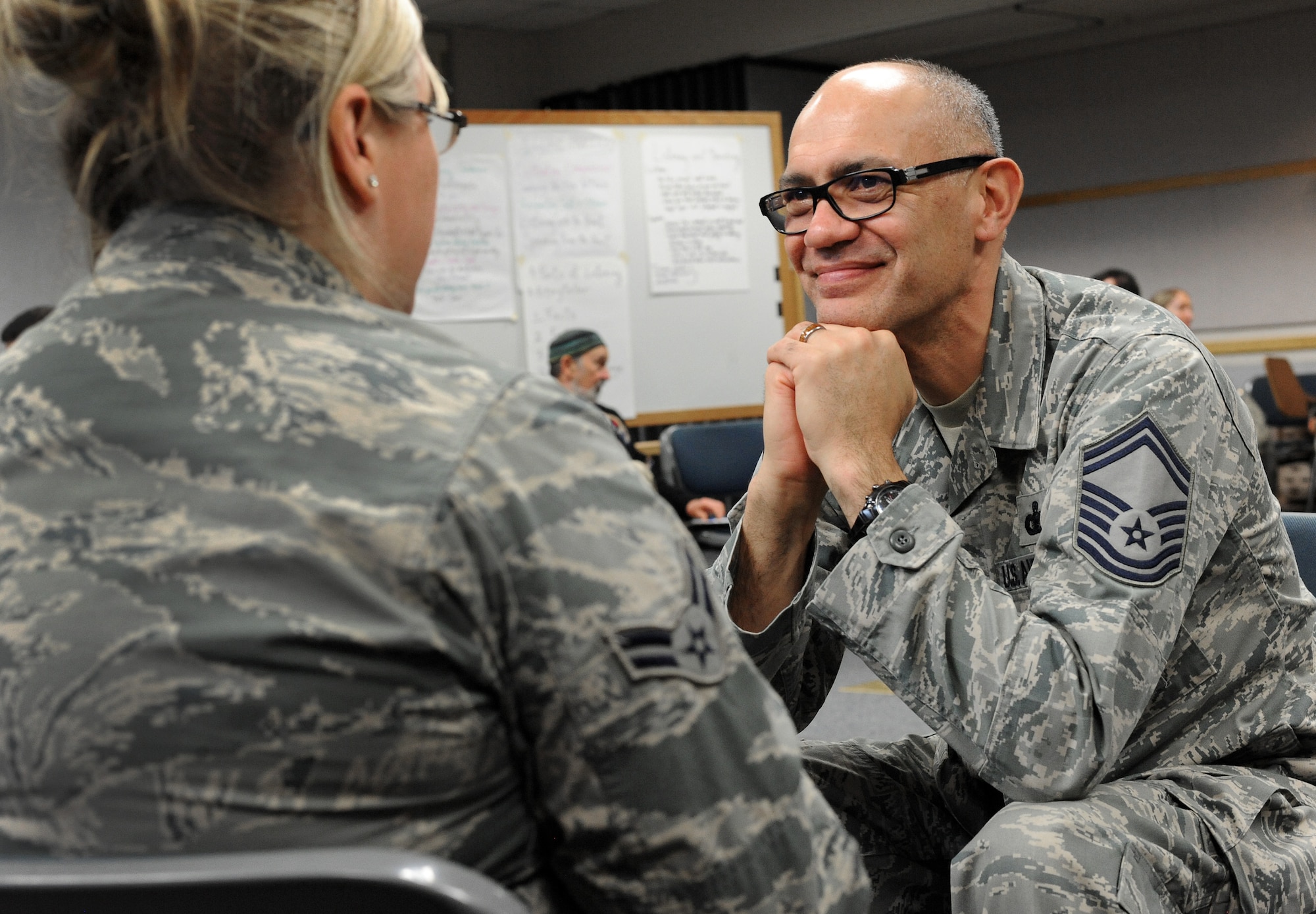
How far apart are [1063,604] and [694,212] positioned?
179 inches

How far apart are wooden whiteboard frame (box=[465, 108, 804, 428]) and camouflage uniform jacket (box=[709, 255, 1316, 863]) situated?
3.92 meters

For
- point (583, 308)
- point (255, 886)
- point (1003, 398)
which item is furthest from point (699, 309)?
point (255, 886)

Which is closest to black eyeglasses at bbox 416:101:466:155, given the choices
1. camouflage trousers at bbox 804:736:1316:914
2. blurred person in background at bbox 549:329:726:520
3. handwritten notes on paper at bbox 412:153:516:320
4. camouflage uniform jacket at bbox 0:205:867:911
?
camouflage uniform jacket at bbox 0:205:867:911

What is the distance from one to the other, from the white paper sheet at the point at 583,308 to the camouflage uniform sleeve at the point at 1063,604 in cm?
408

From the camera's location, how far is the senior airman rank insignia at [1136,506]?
1043 mm

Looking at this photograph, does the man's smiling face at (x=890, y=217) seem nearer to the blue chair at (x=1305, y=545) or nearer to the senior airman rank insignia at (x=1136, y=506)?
the senior airman rank insignia at (x=1136, y=506)

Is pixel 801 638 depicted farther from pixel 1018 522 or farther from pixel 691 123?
pixel 691 123

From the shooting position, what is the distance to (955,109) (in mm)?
1332

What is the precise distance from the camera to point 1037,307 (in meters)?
1.29

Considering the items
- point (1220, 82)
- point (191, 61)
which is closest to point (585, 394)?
point (191, 61)

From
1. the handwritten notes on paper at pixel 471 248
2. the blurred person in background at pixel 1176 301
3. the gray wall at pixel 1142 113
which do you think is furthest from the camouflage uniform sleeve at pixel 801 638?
the gray wall at pixel 1142 113

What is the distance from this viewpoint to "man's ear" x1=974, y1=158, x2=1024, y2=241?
1.34 metres

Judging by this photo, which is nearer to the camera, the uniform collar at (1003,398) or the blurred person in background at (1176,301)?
the uniform collar at (1003,398)

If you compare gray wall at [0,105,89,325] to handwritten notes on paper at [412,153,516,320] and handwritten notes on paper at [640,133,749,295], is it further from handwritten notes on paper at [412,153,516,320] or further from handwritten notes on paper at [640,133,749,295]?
handwritten notes on paper at [640,133,749,295]
